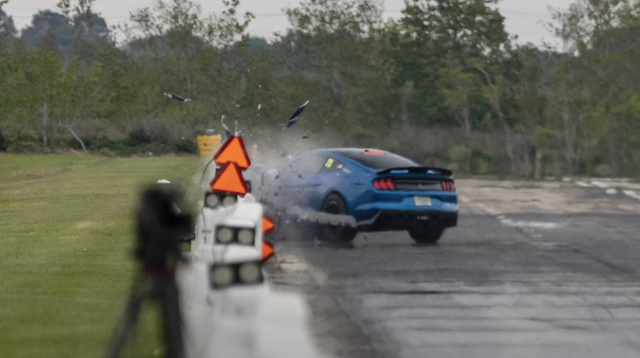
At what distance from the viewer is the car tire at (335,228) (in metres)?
16.3

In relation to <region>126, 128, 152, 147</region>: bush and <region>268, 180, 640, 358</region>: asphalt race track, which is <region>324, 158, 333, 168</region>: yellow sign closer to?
→ <region>268, 180, 640, 358</region>: asphalt race track

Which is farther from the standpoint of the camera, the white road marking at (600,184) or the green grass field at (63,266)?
the white road marking at (600,184)

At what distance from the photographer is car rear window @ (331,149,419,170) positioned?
16562mm

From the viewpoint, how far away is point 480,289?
11391 millimetres

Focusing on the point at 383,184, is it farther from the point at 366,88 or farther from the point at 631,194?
the point at 366,88

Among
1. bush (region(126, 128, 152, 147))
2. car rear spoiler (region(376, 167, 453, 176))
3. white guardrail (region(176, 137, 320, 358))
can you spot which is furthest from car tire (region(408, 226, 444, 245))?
bush (region(126, 128, 152, 147))

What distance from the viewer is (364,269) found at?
13102mm

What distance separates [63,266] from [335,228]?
461 cm

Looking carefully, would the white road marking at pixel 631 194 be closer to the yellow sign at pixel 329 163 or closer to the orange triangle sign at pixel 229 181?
the yellow sign at pixel 329 163

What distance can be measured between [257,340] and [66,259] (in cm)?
641

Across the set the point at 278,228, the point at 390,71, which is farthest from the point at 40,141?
the point at 278,228

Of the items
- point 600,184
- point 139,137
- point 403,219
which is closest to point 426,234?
point 403,219

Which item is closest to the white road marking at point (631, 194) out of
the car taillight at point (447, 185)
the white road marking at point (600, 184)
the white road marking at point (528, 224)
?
the white road marking at point (600, 184)

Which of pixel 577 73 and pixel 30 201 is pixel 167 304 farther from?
pixel 577 73
